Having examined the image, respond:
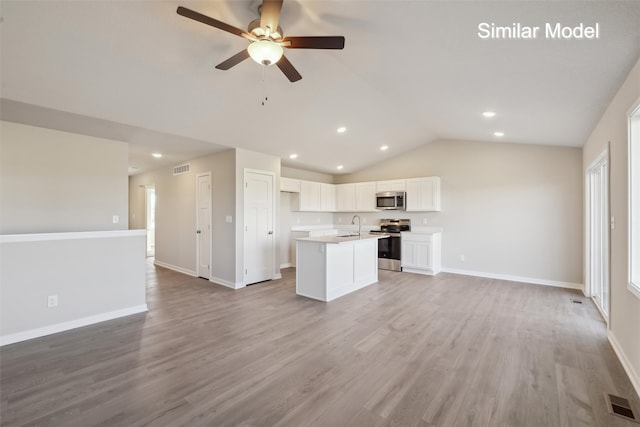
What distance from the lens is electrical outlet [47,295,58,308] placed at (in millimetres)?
3201

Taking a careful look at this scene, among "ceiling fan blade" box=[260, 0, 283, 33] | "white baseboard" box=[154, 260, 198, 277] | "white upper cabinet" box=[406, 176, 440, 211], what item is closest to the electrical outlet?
"white baseboard" box=[154, 260, 198, 277]

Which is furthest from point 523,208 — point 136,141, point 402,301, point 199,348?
point 136,141

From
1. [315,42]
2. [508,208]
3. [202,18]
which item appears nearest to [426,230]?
[508,208]

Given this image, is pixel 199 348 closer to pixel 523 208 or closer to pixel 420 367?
pixel 420 367

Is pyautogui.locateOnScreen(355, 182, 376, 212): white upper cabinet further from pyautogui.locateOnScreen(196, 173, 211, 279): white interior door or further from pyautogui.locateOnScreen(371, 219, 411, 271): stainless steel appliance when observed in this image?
pyautogui.locateOnScreen(196, 173, 211, 279): white interior door

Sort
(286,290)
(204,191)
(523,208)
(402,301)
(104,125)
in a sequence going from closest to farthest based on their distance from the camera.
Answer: (104,125) → (402,301) → (286,290) → (523,208) → (204,191)

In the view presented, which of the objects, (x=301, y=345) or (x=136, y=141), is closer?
(x=301, y=345)

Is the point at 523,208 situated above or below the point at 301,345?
above

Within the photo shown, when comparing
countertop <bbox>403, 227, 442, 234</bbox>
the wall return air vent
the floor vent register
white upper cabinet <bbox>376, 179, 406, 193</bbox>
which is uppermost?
the wall return air vent

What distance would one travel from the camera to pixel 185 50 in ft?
9.17

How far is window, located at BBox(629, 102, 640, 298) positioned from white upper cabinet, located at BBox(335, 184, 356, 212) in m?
5.45

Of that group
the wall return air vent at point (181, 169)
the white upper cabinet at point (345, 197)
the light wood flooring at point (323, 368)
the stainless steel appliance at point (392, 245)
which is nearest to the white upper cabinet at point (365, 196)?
the white upper cabinet at point (345, 197)

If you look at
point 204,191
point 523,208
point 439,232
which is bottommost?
point 439,232

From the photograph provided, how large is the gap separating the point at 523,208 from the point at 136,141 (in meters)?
7.10
